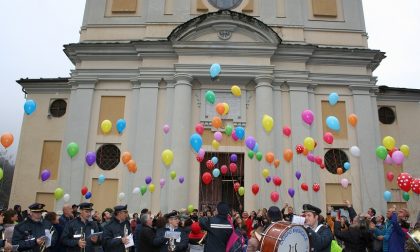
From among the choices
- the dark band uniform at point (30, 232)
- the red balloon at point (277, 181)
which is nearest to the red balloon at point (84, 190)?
the red balloon at point (277, 181)

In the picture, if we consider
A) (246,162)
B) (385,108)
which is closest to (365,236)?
(246,162)

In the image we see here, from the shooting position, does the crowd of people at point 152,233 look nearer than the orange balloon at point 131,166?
Yes

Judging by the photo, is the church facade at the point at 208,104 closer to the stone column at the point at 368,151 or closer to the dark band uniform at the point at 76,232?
the stone column at the point at 368,151

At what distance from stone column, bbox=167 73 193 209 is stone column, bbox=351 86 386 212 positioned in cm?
902

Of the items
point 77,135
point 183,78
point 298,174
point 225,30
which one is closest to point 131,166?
point 77,135

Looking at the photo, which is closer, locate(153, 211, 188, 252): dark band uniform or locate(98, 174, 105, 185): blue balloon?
locate(153, 211, 188, 252): dark band uniform

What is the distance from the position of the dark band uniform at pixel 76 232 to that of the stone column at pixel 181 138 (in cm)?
900

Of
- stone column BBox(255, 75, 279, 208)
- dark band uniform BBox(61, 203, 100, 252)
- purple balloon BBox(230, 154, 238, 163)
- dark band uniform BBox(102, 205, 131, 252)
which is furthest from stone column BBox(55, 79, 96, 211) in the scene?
dark band uniform BBox(102, 205, 131, 252)

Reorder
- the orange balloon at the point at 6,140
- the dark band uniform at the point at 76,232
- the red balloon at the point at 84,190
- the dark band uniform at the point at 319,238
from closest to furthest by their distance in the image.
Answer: the dark band uniform at the point at 319,238
the dark band uniform at the point at 76,232
the orange balloon at the point at 6,140
the red balloon at the point at 84,190

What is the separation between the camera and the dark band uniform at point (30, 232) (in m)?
6.66

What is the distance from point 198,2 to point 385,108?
43.2 ft

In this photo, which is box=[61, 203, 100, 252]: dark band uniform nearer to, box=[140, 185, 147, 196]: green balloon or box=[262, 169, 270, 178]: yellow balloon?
box=[140, 185, 147, 196]: green balloon

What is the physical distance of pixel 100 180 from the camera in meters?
17.5

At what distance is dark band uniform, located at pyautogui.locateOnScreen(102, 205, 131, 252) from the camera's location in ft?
22.8
